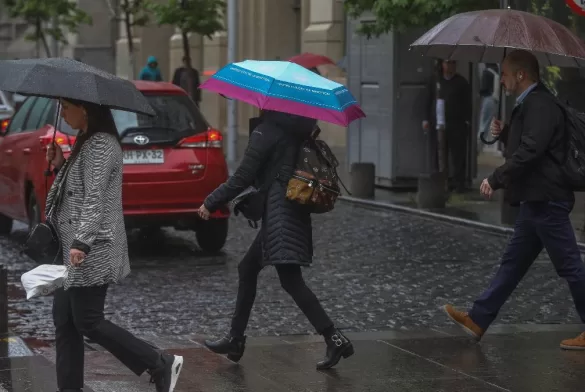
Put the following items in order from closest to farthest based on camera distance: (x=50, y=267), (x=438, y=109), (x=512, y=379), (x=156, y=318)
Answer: (x=50, y=267) < (x=512, y=379) < (x=156, y=318) < (x=438, y=109)

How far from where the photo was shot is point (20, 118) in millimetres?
14367

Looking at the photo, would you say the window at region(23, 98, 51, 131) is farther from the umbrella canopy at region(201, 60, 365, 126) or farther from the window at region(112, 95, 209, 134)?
the umbrella canopy at region(201, 60, 365, 126)

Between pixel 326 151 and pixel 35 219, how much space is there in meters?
5.86

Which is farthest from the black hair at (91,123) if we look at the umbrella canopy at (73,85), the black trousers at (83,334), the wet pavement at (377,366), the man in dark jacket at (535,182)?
the man in dark jacket at (535,182)

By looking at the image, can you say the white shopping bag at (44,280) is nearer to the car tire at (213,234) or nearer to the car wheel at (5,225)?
the car tire at (213,234)

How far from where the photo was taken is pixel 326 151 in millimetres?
7816

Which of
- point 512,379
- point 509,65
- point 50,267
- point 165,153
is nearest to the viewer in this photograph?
point 50,267

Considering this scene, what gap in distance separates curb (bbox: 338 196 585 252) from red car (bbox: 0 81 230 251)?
3125 mm

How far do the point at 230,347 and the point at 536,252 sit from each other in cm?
196

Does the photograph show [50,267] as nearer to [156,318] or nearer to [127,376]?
[127,376]

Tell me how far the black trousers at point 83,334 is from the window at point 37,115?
694cm

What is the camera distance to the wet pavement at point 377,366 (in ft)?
24.1

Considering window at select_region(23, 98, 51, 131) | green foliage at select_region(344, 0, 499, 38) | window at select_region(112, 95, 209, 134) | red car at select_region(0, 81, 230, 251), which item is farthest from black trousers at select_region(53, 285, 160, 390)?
green foliage at select_region(344, 0, 499, 38)

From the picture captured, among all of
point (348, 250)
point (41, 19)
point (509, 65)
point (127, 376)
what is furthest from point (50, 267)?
point (41, 19)
